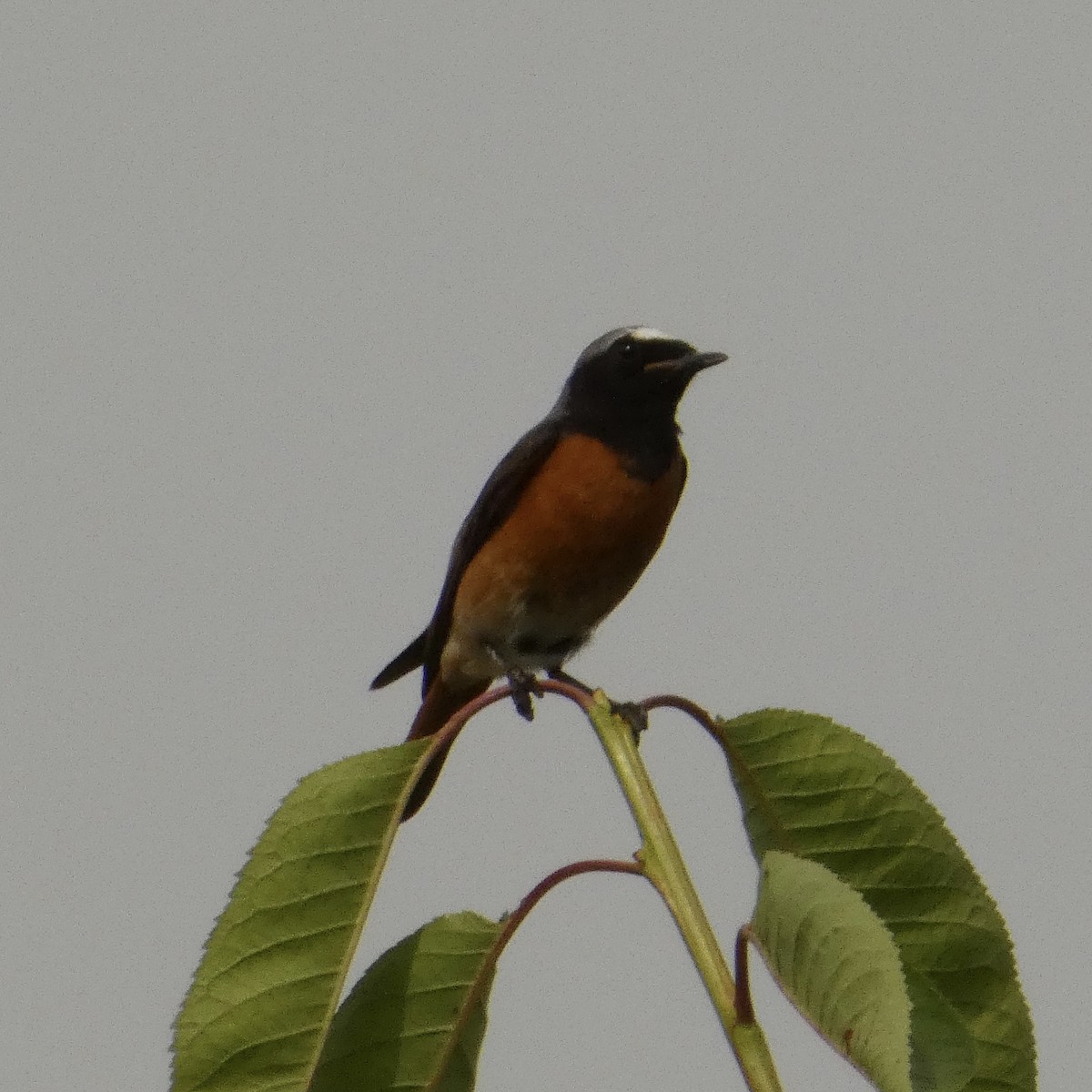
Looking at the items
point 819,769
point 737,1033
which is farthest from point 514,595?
point 737,1033

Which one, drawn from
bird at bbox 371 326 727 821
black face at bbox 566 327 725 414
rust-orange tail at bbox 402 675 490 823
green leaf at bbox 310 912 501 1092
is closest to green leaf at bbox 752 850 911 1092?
green leaf at bbox 310 912 501 1092

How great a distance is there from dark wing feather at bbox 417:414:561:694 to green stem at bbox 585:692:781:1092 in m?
3.12

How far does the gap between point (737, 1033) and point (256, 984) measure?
2.82ft

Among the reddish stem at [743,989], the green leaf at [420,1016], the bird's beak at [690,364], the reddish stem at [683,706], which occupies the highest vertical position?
the bird's beak at [690,364]

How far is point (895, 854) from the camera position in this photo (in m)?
2.57

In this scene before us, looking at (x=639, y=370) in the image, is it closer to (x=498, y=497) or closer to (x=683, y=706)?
(x=498, y=497)

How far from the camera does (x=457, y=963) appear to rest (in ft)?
8.59

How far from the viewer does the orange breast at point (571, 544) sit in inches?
208

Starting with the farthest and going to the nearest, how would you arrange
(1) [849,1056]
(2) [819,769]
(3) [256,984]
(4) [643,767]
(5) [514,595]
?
1. (5) [514,595]
2. (2) [819,769]
3. (3) [256,984]
4. (4) [643,767]
5. (1) [849,1056]

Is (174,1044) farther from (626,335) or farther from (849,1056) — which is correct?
(626,335)

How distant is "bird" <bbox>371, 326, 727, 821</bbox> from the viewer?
5293 mm

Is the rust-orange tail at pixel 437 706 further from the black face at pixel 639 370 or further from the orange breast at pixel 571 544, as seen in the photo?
the black face at pixel 639 370

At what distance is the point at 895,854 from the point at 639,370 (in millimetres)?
3122

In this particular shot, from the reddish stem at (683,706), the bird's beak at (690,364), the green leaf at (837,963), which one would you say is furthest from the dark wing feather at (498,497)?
the green leaf at (837,963)
